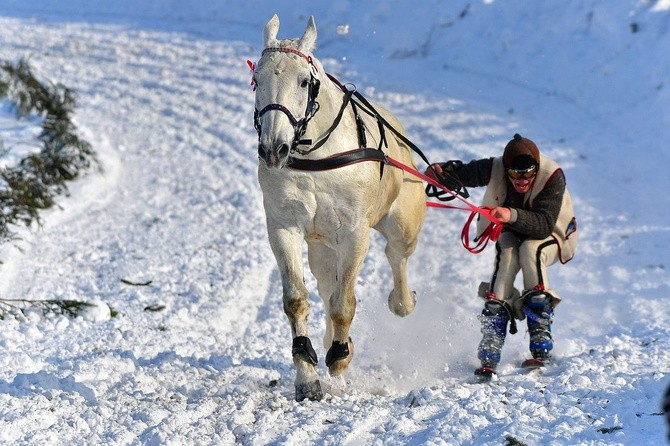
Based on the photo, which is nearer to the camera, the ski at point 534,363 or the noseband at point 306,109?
the noseband at point 306,109

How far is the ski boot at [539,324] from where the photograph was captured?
5977 mm

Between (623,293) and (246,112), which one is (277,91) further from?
(246,112)

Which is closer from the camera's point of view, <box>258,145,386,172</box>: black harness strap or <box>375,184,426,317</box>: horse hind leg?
<box>258,145,386,172</box>: black harness strap

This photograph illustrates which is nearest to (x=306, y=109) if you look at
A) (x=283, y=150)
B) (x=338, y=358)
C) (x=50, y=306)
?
(x=283, y=150)

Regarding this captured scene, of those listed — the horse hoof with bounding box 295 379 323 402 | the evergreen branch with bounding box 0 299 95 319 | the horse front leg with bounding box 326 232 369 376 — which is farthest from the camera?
the evergreen branch with bounding box 0 299 95 319

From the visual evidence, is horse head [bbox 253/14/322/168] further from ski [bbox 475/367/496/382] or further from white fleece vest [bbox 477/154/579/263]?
ski [bbox 475/367/496/382]

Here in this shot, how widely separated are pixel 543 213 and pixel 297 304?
6.17 ft

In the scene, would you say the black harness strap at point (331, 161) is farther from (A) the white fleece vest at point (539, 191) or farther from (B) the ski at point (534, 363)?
(B) the ski at point (534, 363)

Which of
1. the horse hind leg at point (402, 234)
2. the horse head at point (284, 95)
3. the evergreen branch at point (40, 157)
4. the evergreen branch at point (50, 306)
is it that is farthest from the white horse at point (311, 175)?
the evergreen branch at point (40, 157)

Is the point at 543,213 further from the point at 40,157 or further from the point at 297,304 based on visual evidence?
the point at 40,157

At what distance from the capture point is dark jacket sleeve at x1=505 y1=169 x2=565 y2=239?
6043mm

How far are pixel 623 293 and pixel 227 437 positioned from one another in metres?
3.93

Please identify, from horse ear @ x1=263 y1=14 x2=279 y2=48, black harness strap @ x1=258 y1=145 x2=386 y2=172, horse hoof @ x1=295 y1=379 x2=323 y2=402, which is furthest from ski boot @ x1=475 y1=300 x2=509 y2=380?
horse ear @ x1=263 y1=14 x2=279 y2=48

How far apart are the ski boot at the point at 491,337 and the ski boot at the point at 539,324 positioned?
0.17 m
